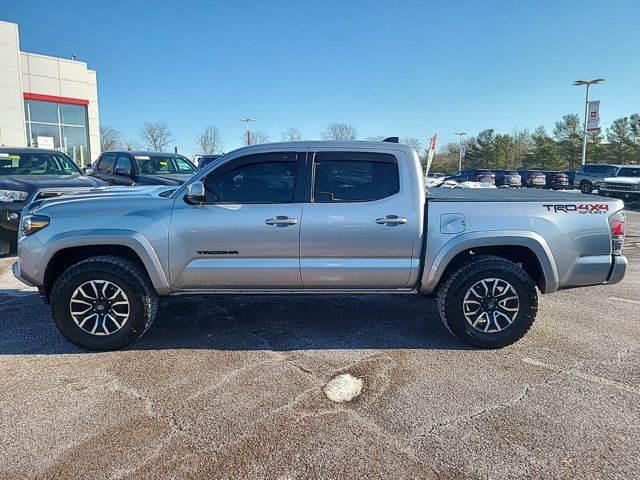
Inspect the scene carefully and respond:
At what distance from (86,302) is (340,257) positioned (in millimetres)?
2308

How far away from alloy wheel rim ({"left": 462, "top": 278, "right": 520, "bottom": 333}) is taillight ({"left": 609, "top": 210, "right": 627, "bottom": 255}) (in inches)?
41.2

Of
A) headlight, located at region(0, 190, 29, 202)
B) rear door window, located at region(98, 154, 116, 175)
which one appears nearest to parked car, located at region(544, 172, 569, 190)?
rear door window, located at region(98, 154, 116, 175)

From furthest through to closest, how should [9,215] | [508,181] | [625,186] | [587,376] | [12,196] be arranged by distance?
1. [508,181]
2. [625,186]
3. [12,196]
4. [9,215]
5. [587,376]

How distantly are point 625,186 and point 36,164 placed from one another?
75.6 ft

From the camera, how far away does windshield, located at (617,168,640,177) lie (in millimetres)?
22453

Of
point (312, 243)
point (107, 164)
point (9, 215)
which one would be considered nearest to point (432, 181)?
point (107, 164)

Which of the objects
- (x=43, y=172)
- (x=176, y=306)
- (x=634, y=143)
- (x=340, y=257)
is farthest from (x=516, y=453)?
(x=634, y=143)

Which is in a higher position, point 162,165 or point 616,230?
point 162,165

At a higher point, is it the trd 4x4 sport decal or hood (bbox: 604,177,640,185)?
hood (bbox: 604,177,640,185)

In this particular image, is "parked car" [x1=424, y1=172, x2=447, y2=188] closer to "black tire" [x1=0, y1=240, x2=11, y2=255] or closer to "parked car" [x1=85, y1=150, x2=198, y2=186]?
"parked car" [x1=85, y1=150, x2=198, y2=186]

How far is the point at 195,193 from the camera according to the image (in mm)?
3932

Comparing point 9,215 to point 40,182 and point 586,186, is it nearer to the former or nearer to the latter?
point 40,182

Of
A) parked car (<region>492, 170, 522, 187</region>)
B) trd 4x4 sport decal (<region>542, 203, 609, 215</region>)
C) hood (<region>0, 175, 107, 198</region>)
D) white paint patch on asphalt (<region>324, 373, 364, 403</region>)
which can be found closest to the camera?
white paint patch on asphalt (<region>324, 373, 364, 403</region>)

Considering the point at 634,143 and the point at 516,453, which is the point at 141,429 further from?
the point at 634,143
